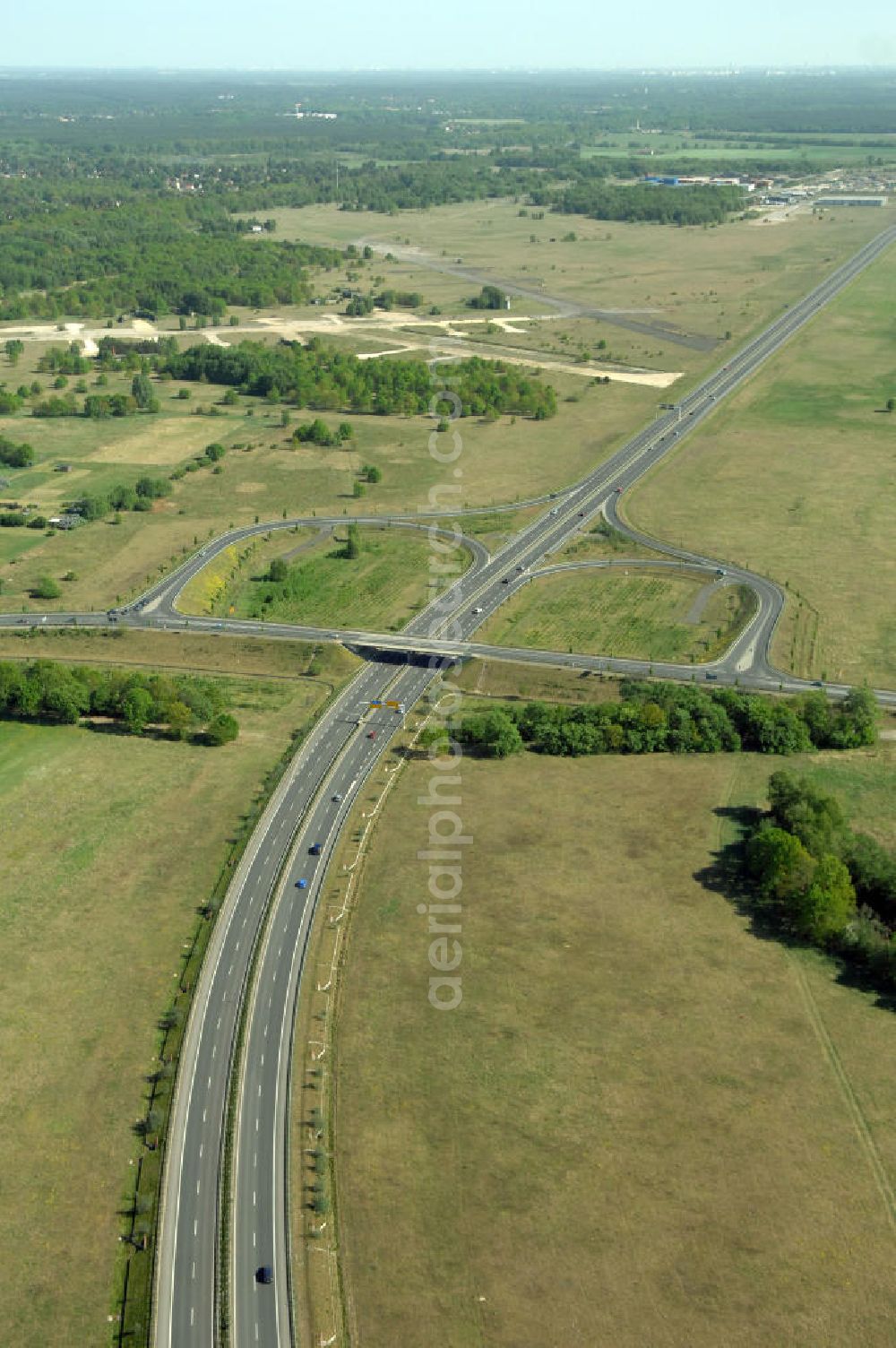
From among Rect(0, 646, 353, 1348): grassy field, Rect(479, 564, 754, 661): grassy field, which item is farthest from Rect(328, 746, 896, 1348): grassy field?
Rect(479, 564, 754, 661): grassy field

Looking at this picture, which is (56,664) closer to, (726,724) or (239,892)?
(239,892)

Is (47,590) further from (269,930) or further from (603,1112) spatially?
(603,1112)

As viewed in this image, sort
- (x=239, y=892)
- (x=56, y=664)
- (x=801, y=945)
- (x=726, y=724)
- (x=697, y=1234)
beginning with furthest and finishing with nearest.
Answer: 1. (x=56, y=664)
2. (x=726, y=724)
3. (x=239, y=892)
4. (x=801, y=945)
5. (x=697, y=1234)

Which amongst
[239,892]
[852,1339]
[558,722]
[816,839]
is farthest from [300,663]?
[852,1339]

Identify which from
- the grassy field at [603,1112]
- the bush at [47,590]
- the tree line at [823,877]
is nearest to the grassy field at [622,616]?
the tree line at [823,877]

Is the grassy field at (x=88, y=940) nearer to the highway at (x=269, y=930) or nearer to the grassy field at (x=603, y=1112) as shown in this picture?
the highway at (x=269, y=930)

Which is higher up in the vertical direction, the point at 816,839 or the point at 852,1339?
the point at 816,839
